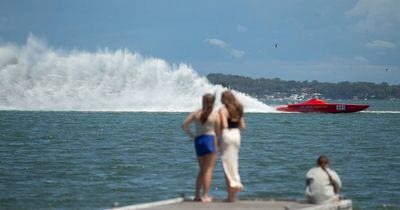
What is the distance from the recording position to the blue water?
64.3 feet

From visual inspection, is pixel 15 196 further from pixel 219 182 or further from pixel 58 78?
pixel 58 78

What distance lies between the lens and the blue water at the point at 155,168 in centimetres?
1961

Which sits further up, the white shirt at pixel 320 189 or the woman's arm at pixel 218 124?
the woman's arm at pixel 218 124

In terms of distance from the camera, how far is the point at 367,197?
1981cm

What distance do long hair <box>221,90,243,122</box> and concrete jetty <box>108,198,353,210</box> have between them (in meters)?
1.59

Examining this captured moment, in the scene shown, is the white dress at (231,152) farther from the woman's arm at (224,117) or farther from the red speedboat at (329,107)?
the red speedboat at (329,107)

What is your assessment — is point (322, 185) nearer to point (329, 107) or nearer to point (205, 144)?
point (205, 144)

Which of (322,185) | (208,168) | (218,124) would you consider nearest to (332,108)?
(322,185)

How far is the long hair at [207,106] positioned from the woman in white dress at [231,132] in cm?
22

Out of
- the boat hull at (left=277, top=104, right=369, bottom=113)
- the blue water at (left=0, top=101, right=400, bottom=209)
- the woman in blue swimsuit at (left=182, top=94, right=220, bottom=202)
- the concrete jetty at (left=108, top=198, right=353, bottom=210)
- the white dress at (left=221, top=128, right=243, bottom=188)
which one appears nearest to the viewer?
the concrete jetty at (left=108, top=198, right=353, bottom=210)

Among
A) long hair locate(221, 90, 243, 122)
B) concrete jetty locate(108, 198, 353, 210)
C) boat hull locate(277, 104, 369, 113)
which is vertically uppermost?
long hair locate(221, 90, 243, 122)

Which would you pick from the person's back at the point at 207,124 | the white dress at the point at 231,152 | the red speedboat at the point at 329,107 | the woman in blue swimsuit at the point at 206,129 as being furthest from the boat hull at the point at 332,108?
the person's back at the point at 207,124

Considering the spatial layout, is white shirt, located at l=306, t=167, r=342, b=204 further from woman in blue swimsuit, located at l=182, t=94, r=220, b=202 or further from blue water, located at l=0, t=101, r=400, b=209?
blue water, located at l=0, t=101, r=400, b=209

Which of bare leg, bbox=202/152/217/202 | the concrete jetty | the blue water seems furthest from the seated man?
the blue water
